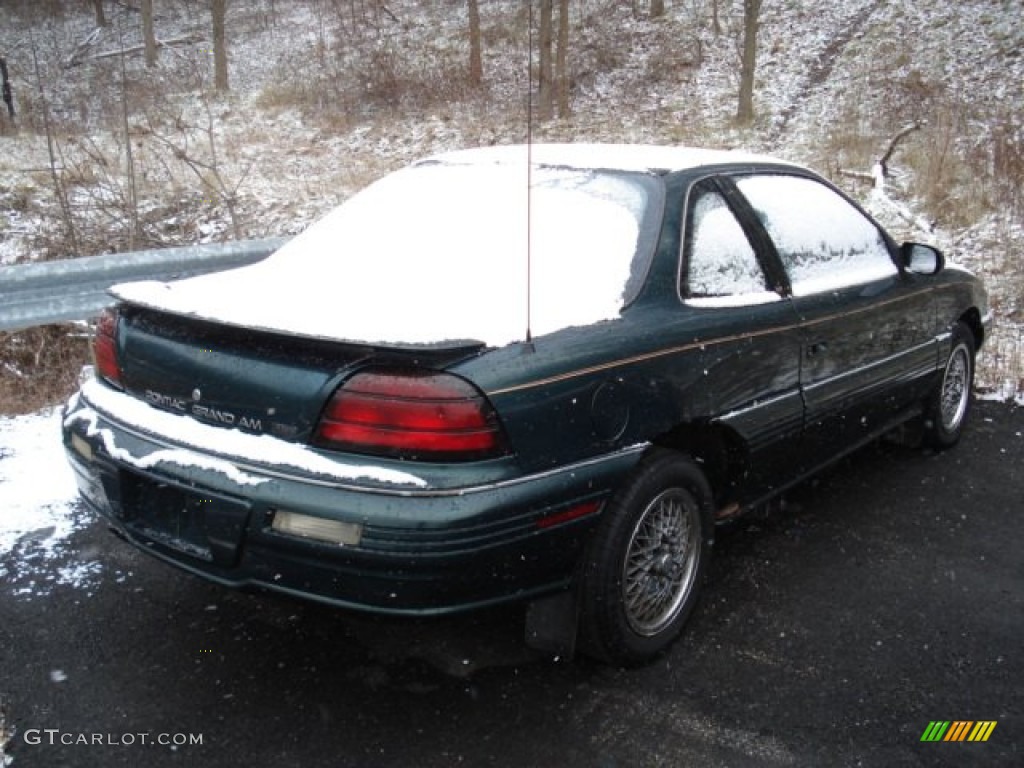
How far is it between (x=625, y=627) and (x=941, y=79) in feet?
48.2

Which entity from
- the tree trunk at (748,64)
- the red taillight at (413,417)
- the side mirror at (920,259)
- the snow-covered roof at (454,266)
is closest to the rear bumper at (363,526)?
the red taillight at (413,417)

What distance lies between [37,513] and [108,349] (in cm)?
143

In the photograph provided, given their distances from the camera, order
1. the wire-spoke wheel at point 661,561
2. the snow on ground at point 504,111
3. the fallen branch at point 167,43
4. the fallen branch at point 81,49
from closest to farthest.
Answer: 1. the wire-spoke wheel at point 661,561
2. the snow on ground at point 504,111
3. the fallen branch at point 81,49
4. the fallen branch at point 167,43

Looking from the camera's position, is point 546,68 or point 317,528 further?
point 546,68

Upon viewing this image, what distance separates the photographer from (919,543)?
144 inches

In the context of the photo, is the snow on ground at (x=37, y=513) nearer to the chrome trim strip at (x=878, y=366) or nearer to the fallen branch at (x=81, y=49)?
the chrome trim strip at (x=878, y=366)

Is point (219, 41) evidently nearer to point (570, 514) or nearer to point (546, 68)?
point (546, 68)

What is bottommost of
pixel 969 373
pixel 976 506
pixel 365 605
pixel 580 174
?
pixel 976 506

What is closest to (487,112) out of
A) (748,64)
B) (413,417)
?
(748,64)

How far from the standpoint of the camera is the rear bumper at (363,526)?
7.03ft

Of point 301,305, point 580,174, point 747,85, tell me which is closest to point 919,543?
point 580,174

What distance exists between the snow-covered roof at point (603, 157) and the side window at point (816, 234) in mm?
166

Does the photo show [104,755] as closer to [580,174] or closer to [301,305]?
[301,305]

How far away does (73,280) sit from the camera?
16.8ft
